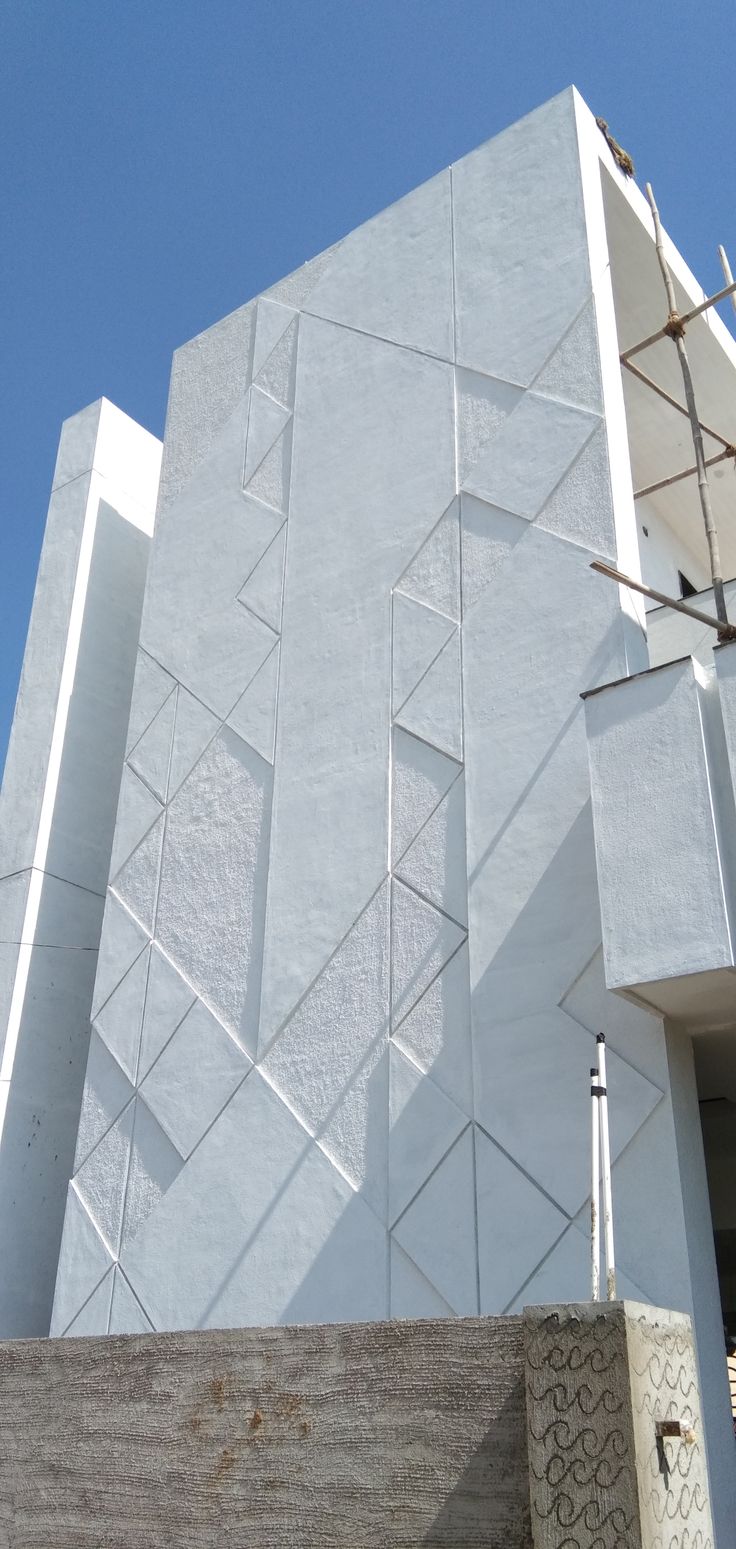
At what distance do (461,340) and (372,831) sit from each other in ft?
12.6

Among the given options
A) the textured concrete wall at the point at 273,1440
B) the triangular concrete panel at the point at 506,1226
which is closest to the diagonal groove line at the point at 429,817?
the triangular concrete panel at the point at 506,1226

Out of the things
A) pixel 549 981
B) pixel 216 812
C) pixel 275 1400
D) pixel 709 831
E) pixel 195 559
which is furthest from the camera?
pixel 195 559

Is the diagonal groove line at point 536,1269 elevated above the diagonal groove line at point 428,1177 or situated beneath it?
situated beneath

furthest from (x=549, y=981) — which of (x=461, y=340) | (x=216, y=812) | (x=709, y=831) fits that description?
(x=461, y=340)

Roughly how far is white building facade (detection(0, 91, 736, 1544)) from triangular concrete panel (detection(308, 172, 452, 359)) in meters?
0.03

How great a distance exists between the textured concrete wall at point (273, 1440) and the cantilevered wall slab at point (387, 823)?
303 cm

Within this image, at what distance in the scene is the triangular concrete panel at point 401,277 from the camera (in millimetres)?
9969

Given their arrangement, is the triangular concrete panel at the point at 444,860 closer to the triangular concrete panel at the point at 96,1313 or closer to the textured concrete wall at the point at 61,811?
the triangular concrete panel at the point at 96,1313

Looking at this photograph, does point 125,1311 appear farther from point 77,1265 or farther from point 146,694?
point 146,694

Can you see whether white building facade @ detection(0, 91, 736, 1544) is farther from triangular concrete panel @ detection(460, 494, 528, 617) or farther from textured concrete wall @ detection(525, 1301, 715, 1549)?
Result: textured concrete wall @ detection(525, 1301, 715, 1549)

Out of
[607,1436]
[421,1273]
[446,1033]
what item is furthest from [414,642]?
[607,1436]

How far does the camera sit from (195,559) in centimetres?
1118

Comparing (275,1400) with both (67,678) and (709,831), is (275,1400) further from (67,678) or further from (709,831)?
(67,678)

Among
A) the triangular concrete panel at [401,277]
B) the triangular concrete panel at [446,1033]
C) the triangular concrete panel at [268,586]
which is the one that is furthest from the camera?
the triangular concrete panel at [268,586]
